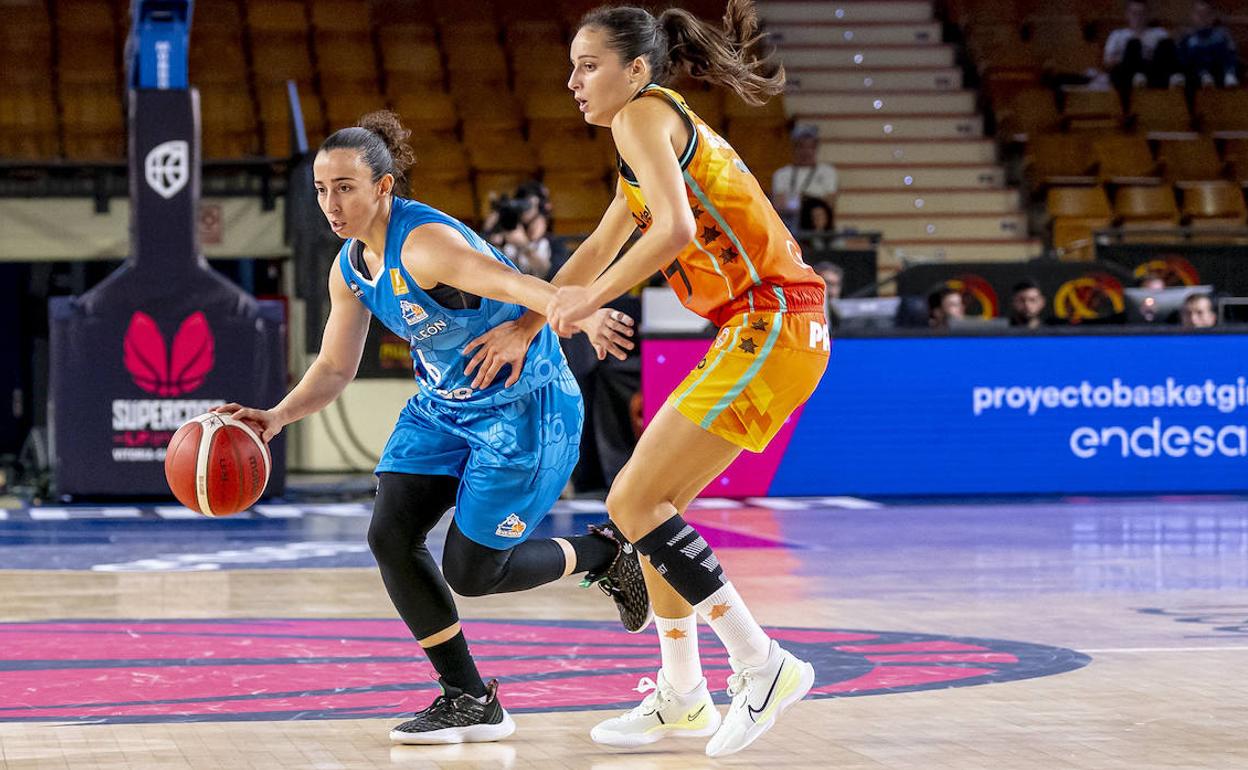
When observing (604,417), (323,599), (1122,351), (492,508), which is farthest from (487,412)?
(1122,351)

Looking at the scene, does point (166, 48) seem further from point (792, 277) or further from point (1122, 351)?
point (792, 277)

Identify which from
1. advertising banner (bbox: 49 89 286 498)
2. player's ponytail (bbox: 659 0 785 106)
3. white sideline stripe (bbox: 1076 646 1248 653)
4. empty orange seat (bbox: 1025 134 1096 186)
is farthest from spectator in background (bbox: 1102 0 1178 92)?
player's ponytail (bbox: 659 0 785 106)

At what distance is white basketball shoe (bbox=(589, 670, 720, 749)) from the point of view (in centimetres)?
428

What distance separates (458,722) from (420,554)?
0.40 meters

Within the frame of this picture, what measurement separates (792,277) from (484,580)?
1.04m

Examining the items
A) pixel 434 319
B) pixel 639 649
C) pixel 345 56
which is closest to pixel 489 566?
pixel 434 319

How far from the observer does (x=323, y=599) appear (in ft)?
22.6

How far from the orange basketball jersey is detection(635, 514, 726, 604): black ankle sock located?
19.4 inches

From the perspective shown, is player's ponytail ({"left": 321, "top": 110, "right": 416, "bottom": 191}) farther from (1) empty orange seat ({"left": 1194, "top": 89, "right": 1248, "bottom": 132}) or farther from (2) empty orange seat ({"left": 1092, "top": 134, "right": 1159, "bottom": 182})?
(1) empty orange seat ({"left": 1194, "top": 89, "right": 1248, "bottom": 132})

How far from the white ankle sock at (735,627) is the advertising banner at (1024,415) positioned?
22.8 feet

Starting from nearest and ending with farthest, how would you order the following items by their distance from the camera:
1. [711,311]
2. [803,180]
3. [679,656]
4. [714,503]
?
[711,311]
[679,656]
[714,503]
[803,180]

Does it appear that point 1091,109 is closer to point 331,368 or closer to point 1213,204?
point 1213,204

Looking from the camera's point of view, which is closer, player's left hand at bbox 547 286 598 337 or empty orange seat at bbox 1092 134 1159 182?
player's left hand at bbox 547 286 598 337

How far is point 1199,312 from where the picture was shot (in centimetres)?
1154
